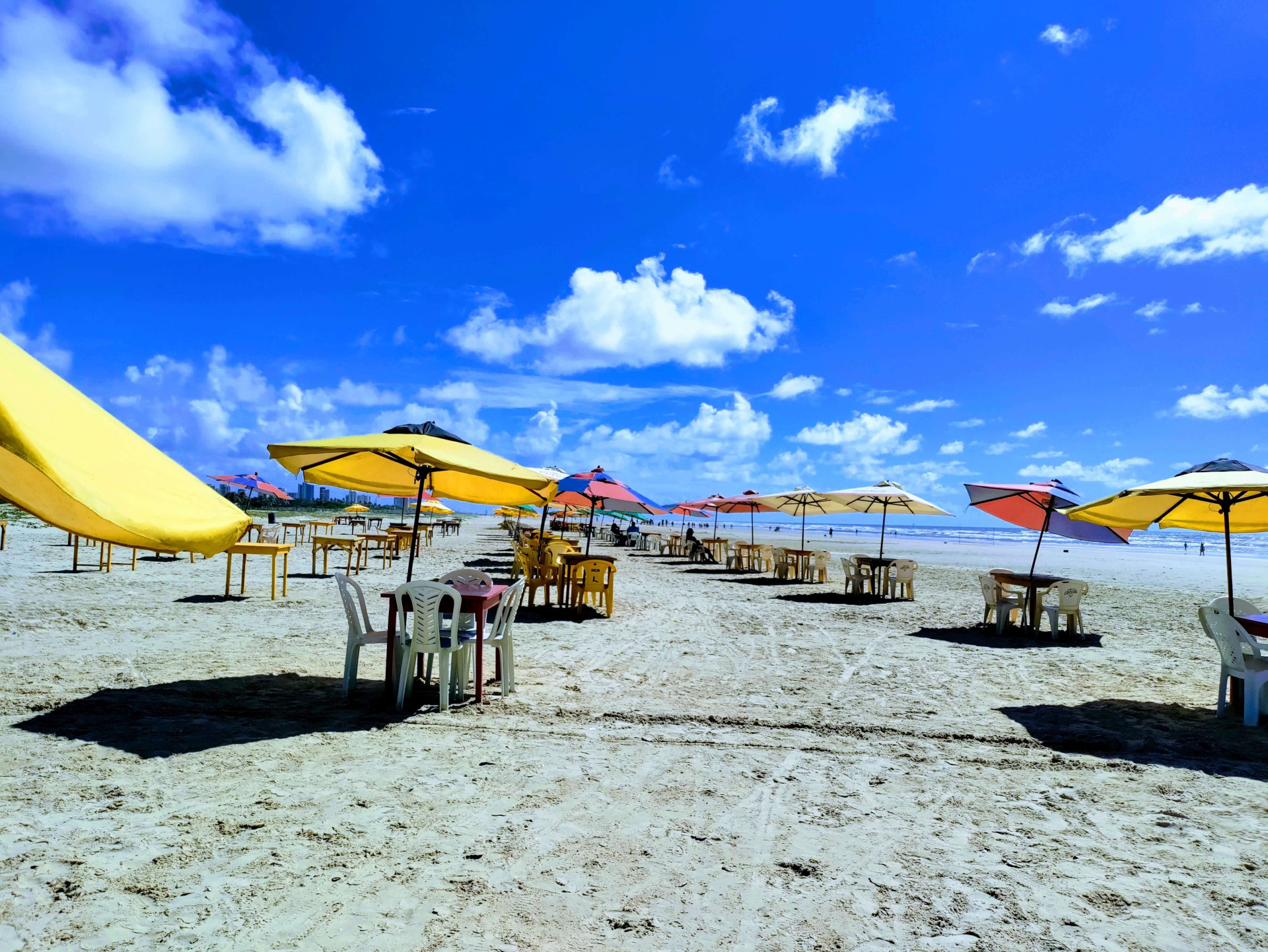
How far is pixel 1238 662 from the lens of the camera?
5.77 metres

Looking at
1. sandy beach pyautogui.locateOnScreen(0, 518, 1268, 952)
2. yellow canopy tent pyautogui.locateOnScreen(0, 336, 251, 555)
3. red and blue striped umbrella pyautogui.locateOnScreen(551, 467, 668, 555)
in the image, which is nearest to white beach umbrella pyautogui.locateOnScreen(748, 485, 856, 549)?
red and blue striped umbrella pyautogui.locateOnScreen(551, 467, 668, 555)

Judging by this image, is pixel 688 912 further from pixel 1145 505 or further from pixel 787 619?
pixel 787 619

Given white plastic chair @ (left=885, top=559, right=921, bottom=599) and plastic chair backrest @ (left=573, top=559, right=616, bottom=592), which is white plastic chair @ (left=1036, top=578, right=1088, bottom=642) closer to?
white plastic chair @ (left=885, top=559, right=921, bottom=599)

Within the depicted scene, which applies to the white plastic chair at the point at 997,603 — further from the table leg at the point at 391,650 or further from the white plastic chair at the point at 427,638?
the table leg at the point at 391,650

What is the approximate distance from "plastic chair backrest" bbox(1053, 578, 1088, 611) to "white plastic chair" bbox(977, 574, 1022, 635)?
672 mm

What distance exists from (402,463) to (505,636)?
1998 mm

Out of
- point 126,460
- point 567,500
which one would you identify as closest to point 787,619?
point 567,500

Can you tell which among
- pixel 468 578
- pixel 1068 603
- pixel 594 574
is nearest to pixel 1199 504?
pixel 1068 603

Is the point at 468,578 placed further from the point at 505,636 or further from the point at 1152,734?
the point at 1152,734

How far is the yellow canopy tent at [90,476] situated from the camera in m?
1.57

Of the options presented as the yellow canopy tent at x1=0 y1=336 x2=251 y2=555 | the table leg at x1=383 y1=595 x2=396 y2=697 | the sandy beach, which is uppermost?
the yellow canopy tent at x1=0 y1=336 x2=251 y2=555

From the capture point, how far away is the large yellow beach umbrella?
19.5 ft

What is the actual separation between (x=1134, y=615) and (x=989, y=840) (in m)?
11.9

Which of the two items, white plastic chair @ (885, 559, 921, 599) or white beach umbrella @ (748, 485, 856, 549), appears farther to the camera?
white beach umbrella @ (748, 485, 856, 549)
